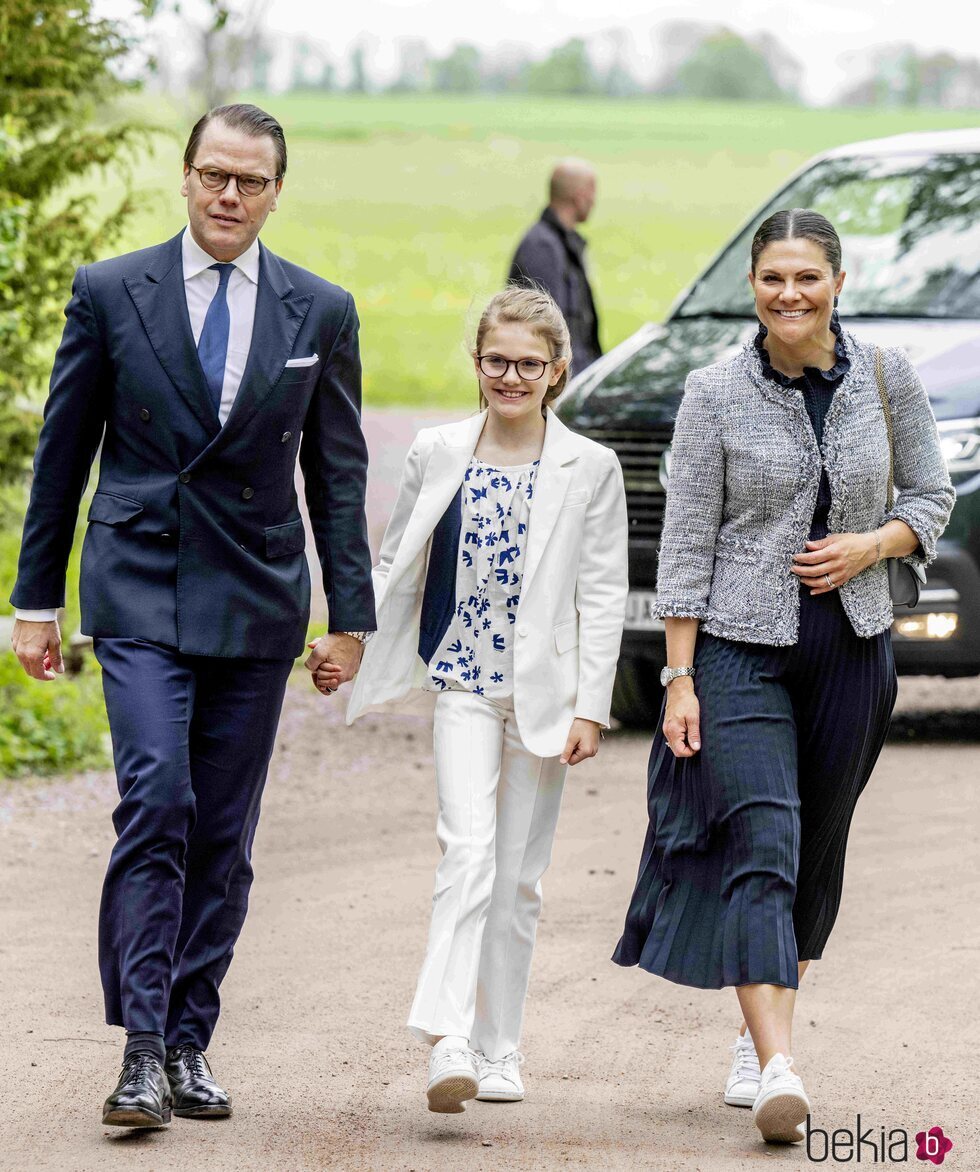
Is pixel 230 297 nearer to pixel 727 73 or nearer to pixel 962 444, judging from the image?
pixel 962 444

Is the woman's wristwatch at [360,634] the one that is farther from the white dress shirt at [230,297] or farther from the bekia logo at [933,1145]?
the bekia logo at [933,1145]

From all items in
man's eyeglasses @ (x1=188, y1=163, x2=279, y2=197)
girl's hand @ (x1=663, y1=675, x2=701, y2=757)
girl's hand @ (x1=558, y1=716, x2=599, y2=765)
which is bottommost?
girl's hand @ (x1=558, y1=716, x2=599, y2=765)

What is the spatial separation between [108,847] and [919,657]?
11.1ft

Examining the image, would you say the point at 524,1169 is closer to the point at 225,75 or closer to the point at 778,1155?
the point at 778,1155

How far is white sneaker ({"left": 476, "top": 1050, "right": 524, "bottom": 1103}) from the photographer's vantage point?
4.84 m

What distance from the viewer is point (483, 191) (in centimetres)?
4172

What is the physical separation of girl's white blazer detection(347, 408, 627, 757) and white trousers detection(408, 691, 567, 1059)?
0.12 m

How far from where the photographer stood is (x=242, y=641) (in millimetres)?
4684

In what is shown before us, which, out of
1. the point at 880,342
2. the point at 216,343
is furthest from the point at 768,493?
the point at 880,342

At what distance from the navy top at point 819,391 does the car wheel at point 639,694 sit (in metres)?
4.87

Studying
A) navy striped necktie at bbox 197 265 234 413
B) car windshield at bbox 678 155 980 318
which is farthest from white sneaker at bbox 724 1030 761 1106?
car windshield at bbox 678 155 980 318

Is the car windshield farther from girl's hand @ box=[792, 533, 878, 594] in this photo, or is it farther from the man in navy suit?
the man in navy suit

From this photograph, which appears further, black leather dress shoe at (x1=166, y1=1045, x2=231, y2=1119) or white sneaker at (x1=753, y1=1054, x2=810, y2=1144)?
black leather dress shoe at (x1=166, y1=1045, x2=231, y2=1119)

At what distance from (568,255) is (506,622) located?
Result: 7425 mm
